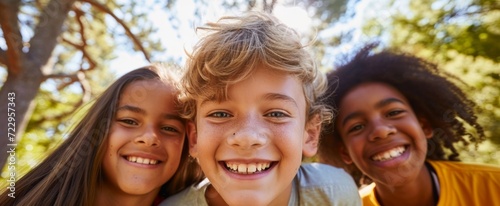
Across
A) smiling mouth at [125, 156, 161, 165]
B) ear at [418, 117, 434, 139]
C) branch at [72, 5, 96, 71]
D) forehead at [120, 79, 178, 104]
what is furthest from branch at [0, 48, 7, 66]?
ear at [418, 117, 434, 139]

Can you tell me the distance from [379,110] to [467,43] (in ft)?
4.20

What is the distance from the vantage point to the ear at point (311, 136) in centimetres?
174

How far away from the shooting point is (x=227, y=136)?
1436 mm

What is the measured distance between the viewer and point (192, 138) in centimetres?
174

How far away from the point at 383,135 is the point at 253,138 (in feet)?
2.69

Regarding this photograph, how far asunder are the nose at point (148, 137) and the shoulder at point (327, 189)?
642mm

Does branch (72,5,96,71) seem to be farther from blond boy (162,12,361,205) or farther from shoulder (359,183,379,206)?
shoulder (359,183,379,206)

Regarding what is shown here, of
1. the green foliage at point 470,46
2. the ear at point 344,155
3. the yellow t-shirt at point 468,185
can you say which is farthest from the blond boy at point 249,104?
the green foliage at point 470,46

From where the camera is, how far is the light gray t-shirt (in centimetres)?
175

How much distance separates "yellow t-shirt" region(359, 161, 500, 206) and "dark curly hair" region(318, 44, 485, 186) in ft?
0.89

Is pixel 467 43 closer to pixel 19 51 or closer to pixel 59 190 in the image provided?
pixel 59 190

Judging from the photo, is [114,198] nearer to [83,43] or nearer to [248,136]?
[248,136]

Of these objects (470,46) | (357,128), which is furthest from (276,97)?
(470,46)

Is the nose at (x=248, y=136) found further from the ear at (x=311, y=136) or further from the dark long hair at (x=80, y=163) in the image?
the dark long hair at (x=80, y=163)
